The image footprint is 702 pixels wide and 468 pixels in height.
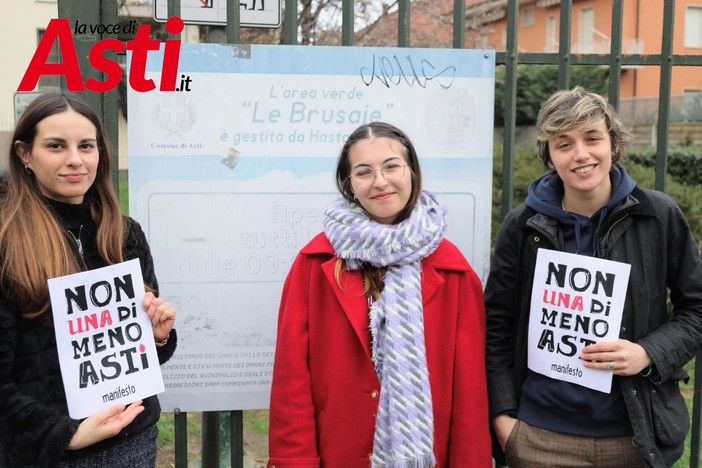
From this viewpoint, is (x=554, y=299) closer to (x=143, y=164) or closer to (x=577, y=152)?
(x=577, y=152)

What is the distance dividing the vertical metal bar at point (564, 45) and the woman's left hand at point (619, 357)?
50.5 inches

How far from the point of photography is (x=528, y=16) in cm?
3509

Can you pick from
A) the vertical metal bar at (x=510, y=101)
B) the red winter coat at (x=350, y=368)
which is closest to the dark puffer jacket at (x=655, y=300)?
the red winter coat at (x=350, y=368)

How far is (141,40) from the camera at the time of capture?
303cm

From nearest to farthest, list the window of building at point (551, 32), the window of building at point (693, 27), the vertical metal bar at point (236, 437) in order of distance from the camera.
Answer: the vertical metal bar at point (236, 437), the window of building at point (693, 27), the window of building at point (551, 32)

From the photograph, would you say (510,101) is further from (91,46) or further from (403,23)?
(91,46)

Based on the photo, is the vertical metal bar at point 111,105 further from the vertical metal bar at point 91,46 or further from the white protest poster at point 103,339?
the white protest poster at point 103,339

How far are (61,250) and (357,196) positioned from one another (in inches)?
39.2

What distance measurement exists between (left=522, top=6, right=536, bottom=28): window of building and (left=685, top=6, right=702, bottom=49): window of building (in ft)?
24.1

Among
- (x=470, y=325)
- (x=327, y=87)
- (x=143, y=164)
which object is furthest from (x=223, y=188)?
(x=470, y=325)

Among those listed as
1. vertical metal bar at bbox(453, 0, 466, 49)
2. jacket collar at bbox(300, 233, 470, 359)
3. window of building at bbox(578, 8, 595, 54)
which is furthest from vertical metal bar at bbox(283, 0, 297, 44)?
window of building at bbox(578, 8, 595, 54)

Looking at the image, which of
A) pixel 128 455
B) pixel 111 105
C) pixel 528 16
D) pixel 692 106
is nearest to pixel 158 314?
pixel 128 455

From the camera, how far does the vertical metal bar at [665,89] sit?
3453mm

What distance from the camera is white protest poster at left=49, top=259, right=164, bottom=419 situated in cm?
229
